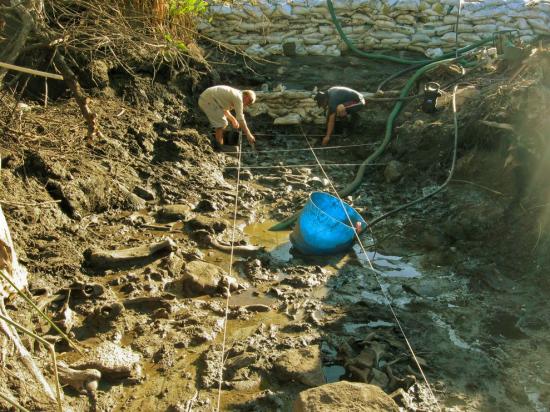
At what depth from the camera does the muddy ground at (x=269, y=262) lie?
3775mm

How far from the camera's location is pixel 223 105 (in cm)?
811

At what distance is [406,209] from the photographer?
6.51 metres

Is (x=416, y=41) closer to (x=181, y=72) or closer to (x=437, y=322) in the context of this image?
(x=181, y=72)

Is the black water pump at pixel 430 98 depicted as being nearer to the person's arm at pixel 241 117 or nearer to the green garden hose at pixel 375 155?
the green garden hose at pixel 375 155

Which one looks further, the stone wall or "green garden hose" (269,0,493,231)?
the stone wall

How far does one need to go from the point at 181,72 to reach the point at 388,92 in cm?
318

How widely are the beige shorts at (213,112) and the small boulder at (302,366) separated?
4806mm

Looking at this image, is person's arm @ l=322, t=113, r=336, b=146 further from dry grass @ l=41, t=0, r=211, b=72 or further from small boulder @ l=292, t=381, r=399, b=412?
small boulder @ l=292, t=381, r=399, b=412

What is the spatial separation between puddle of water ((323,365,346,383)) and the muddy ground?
0.01 meters

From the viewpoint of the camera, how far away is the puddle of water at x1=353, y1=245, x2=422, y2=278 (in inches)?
211

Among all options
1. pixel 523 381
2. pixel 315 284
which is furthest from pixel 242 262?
pixel 523 381

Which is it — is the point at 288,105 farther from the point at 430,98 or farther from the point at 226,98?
the point at 430,98

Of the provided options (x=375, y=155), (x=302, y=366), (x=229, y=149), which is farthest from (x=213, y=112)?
(x=302, y=366)

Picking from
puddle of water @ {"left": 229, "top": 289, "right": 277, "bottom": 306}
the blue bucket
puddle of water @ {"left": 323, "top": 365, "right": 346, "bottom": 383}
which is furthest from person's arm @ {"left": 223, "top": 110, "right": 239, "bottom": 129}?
puddle of water @ {"left": 323, "top": 365, "right": 346, "bottom": 383}
